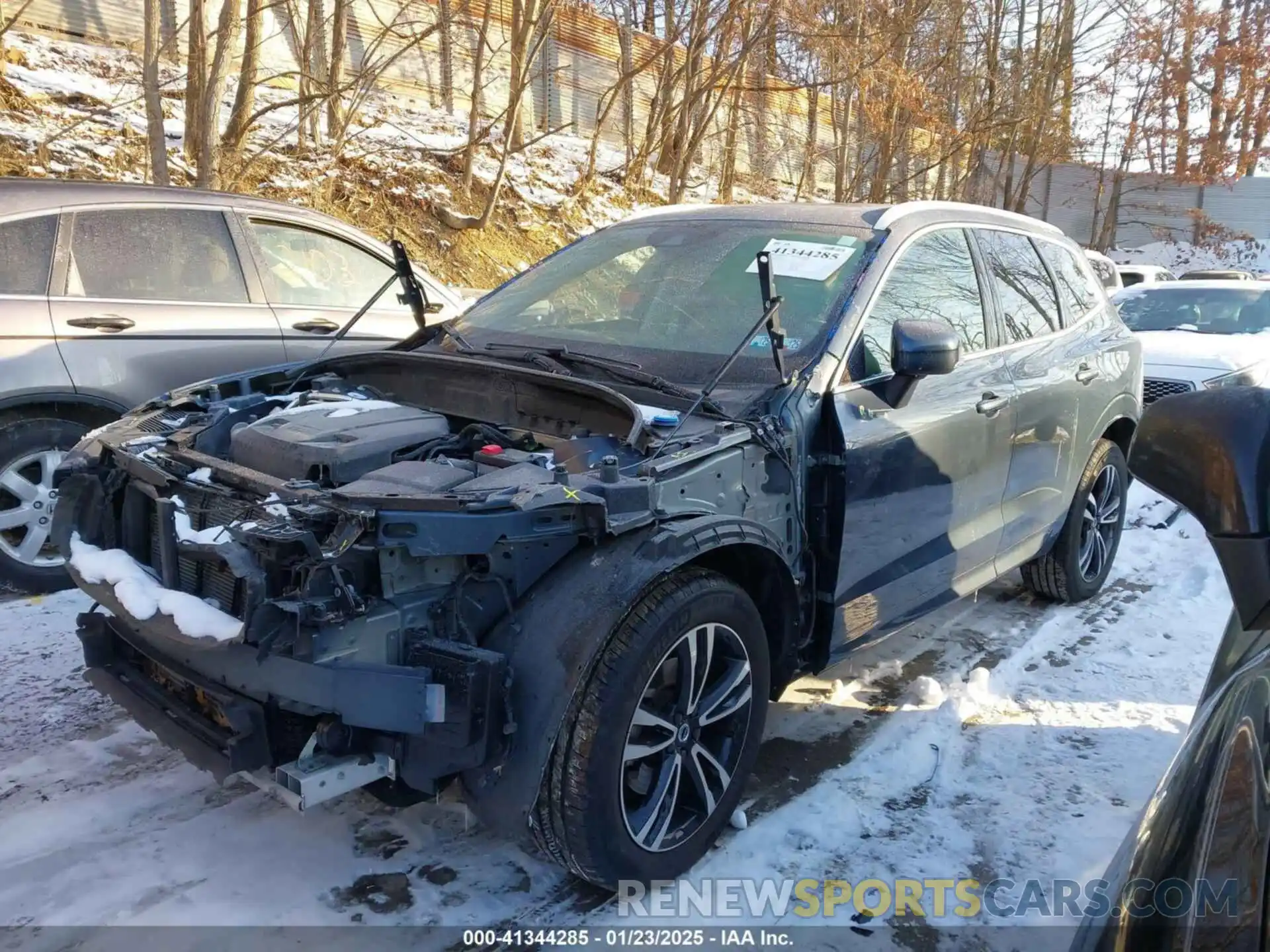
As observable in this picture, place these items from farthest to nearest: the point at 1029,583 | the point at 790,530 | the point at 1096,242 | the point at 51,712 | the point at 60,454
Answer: the point at 1096,242 < the point at 1029,583 < the point at 60,454 < the point at 51,712 < the point at 790,530

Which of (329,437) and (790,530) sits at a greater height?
(329,437)

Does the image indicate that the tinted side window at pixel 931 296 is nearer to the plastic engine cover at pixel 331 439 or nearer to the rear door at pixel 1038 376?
the rear door at pixel 1038 376

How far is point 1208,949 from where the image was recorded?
120 centimetres

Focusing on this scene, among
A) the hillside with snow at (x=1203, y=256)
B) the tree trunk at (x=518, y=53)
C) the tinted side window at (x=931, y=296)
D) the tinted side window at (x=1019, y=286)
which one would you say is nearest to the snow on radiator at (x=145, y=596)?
the tinted side window at (x=931, y=296)

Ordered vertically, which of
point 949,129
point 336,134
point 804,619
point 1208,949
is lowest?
point 804,619

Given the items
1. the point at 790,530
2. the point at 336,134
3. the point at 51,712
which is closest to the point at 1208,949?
the point at 790,530

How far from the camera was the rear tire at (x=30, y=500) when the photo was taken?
14.8 ft

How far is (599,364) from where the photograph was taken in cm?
336

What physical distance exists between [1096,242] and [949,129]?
17.7 meters

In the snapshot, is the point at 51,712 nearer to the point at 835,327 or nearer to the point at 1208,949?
the point at 835,327

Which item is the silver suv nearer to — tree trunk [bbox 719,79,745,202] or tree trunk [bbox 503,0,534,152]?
tree trunk [bbox 503,0,534,152]

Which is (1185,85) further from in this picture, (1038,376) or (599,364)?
(599,364)

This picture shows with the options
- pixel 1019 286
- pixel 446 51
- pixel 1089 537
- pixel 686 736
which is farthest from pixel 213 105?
pixel 446 51

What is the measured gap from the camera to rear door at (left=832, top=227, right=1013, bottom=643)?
10.7 feet
